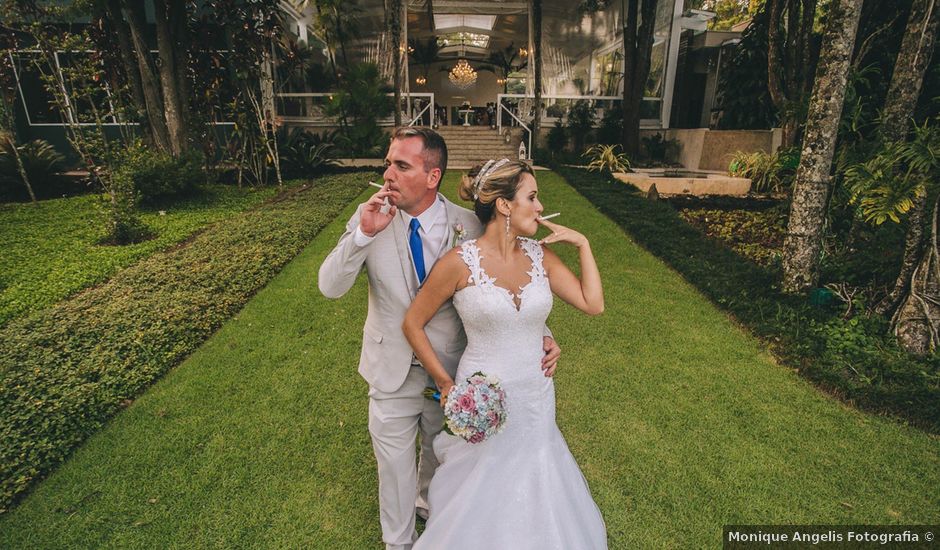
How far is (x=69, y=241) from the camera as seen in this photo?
819 cm

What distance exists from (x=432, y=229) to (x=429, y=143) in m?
0.41

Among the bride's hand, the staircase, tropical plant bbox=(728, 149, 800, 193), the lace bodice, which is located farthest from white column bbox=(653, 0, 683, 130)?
the lace bodice

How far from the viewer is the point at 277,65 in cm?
1620

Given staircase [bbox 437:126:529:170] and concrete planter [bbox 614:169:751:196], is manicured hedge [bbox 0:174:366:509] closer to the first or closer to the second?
concrete planter [bbox 614:169:751:196]

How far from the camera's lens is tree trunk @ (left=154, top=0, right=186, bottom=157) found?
35.4 feet

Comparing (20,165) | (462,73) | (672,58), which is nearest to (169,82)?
(20,165)

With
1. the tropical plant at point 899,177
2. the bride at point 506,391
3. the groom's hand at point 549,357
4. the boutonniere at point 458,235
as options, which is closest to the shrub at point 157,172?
the boutonniere at point 458,235

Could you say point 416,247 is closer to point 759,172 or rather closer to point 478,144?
point 759,172

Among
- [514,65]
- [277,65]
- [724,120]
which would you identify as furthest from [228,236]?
[514,65]

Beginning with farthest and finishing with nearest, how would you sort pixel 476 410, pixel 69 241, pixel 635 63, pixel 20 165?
pixel 635 63
pixel 20 165
pixel 69 241
pixel 476 410

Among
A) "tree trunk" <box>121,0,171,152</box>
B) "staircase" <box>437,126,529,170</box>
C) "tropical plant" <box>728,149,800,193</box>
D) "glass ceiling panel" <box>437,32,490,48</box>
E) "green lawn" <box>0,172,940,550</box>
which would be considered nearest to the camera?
"green lawn" <box>0,172,940,550</box>

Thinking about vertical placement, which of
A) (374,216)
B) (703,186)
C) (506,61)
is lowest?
(703,186)

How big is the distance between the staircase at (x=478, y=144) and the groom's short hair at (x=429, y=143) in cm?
1512

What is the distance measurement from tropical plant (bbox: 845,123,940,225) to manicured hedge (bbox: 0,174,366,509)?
20.9ft
